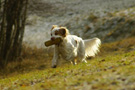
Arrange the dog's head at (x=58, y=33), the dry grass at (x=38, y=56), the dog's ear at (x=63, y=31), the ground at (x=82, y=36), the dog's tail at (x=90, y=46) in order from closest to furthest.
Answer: the ground at (x=82, y=36) → the dog's head at (x=58, y=33) → the dog's ear at (x=63, y=31) → the dog's tail at (x=90, y=46) → the dry grass at (x=38, y=56)

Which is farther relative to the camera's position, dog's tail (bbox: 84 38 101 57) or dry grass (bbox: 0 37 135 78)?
dry grass (bbox: 0 37 135 78)

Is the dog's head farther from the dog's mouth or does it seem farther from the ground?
the ground

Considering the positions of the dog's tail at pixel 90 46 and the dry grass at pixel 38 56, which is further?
the dry grass at pixel 38 56

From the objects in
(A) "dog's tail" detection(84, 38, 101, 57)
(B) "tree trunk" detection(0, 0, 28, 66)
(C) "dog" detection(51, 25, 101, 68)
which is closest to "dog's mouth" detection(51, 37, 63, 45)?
(C) "dog" detection(51, 25, 101, 68)

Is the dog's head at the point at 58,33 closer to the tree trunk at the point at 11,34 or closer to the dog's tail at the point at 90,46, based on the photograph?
the dog's tail at the point at 90,46

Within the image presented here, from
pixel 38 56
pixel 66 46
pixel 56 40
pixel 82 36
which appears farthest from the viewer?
pixel 82 36

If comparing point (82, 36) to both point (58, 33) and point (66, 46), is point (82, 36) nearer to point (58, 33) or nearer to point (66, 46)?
point (66, 46)

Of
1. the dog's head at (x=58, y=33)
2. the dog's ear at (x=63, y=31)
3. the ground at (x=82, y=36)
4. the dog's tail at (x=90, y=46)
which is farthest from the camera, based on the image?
the dog's tail at (x=90, y=46)

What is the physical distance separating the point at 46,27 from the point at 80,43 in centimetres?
1461

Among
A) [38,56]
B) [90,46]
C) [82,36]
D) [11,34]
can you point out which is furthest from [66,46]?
[82,36]

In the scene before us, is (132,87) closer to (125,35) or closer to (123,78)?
(123,78)

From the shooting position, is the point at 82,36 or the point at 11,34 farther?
the point at 82,36

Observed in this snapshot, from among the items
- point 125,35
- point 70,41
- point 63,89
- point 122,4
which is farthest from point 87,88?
point 122,4

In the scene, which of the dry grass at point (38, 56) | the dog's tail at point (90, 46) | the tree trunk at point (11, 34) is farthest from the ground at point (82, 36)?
the dog's tail at point (90, 46)
